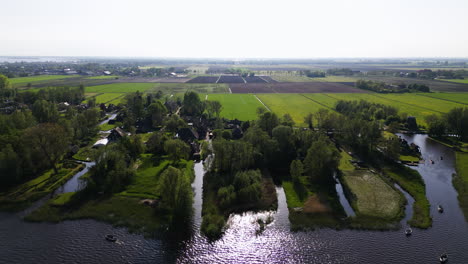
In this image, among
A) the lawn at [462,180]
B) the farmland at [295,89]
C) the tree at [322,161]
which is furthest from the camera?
the farmland at [295,89]

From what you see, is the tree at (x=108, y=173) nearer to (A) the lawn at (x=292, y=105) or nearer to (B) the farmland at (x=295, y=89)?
(A) the lawn at (x=292, y=105)

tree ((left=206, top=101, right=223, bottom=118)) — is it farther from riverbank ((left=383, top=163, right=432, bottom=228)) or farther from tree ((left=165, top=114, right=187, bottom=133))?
riverbank ((left=383, top=163, right=432, bottom=228))

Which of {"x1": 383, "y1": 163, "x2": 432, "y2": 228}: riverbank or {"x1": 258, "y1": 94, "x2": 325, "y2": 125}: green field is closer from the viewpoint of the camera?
{"x1": 383, "y1": 163, "x2": 432, "y2": 228}: riverbank

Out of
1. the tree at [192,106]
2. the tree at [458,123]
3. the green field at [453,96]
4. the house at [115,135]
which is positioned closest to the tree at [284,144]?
the house at [115,135]

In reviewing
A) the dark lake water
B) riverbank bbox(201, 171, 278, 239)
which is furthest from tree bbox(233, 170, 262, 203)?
the dark lake water

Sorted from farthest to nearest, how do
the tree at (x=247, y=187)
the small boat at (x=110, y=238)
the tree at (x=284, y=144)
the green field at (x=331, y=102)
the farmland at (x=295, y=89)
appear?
the farmland at (x=295, y=89) < the green field at (x=331, y=102) < the tree at (x=284, y=144) < the tree at (x=247, y=187) < the small boat at (x=110, y=238)

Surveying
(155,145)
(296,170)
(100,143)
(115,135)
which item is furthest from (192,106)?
(296,170)

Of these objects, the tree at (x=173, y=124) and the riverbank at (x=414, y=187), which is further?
the tree at (x=173, y=124)
